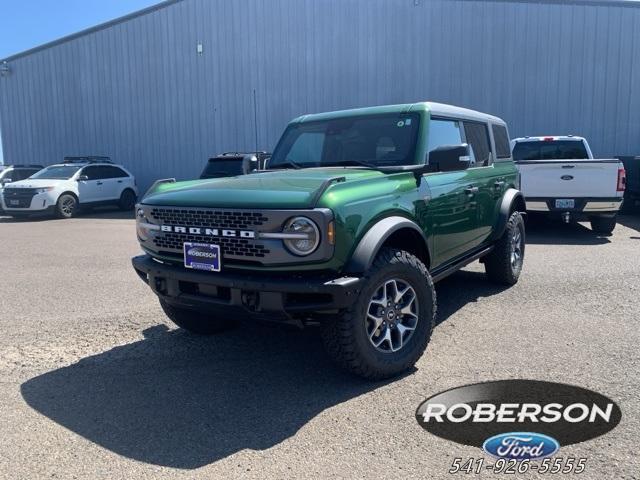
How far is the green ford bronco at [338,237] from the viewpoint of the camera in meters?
3.35

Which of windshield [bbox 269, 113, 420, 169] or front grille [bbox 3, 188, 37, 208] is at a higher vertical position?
windshield [bbox 269, 113, 420, 169]

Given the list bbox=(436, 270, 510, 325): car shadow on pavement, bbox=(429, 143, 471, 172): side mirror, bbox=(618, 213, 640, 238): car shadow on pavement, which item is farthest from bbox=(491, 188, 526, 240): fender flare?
bbox=(618, 213, 640, 238): car shadow on pavement

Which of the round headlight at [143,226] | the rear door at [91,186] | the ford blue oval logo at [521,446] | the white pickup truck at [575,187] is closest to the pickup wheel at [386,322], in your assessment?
the ford blue oval logo at [521,446]

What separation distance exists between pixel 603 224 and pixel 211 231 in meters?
9.54

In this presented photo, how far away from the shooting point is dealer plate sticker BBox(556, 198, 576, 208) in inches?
389

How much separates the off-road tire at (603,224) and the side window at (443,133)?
6600mm

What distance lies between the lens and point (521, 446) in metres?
2.93

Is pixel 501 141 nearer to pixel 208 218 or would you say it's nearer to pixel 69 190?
pixel 208 218

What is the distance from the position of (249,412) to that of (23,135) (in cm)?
2613

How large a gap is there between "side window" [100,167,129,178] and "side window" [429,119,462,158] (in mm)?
14990

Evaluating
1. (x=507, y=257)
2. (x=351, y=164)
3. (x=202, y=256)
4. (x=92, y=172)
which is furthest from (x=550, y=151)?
(x=92, y=172)

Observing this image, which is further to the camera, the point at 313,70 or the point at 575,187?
the point at 313,70

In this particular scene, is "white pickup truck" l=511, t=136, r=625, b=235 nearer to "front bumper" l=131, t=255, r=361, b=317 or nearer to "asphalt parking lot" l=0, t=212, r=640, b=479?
"asphalt parking lot" l=0, t=212, r=640, b=479

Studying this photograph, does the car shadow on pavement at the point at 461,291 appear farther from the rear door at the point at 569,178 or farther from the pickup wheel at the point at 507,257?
the rear door at the point at 569,178
